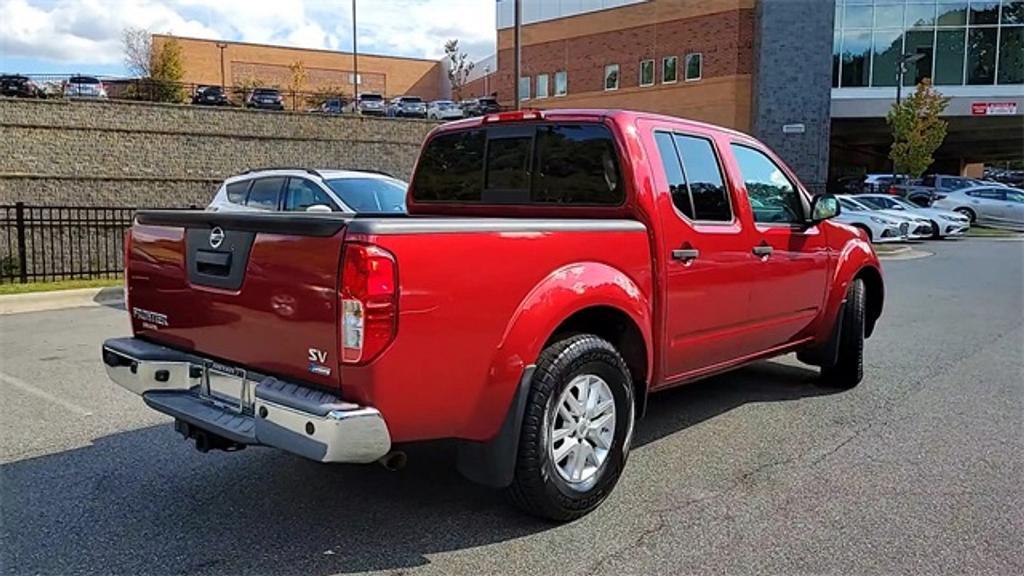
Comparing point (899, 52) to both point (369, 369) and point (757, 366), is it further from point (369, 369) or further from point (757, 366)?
point (369, 369)

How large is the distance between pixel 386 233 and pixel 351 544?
1.50 metres

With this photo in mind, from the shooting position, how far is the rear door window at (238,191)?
1122 cm

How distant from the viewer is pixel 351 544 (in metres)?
3.62

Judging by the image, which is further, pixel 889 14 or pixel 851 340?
pixel 889 14

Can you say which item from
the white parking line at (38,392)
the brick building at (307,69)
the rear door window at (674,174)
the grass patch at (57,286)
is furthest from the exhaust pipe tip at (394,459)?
the brick building at (307,69)

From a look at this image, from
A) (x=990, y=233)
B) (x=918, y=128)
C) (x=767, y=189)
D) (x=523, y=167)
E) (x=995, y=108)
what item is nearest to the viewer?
(x=523, y=167)

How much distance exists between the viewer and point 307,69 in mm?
79625

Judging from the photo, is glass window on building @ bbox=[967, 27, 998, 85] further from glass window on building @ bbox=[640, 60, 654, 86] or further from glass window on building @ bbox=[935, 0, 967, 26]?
glass window on building @ bbox=[640, 60, 654, 86]

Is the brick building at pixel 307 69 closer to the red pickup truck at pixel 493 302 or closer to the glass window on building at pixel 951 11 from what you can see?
the glass window on building at pixel 951 11

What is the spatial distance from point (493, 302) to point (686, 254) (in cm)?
157

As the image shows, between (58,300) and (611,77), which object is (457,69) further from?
(58,300)

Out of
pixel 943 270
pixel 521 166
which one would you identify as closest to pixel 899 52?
pixel 943 270

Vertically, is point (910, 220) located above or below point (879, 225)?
above

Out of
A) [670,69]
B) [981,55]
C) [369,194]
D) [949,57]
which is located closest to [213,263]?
[369,194]
